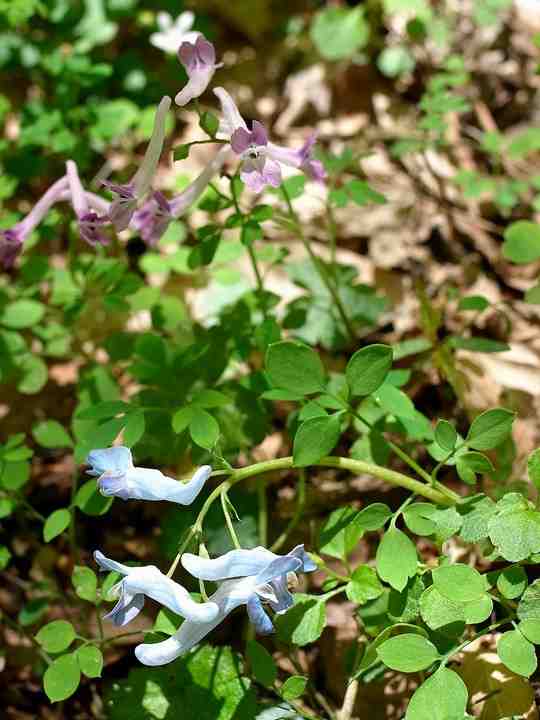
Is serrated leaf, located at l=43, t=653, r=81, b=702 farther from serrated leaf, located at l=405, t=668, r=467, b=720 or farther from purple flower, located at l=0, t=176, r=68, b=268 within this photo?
purple flower, located at l=0, t=176, r=68, b=268

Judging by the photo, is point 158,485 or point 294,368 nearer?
point 158,485

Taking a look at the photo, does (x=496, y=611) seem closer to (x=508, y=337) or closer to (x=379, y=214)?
(x=508, y=337)

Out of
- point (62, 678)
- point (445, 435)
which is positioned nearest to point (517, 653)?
point (445, 435)

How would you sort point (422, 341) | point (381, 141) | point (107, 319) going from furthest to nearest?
1. point (381, 141)
2. point (107, 319)
3. point (422, 341)

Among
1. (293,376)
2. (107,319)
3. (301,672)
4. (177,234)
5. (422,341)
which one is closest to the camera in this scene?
(293,376)

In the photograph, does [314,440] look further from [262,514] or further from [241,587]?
[262,514]

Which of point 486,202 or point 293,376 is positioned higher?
point 293,376

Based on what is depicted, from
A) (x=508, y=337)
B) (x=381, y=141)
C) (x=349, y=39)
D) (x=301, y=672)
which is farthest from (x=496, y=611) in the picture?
(x=349, y=39)
